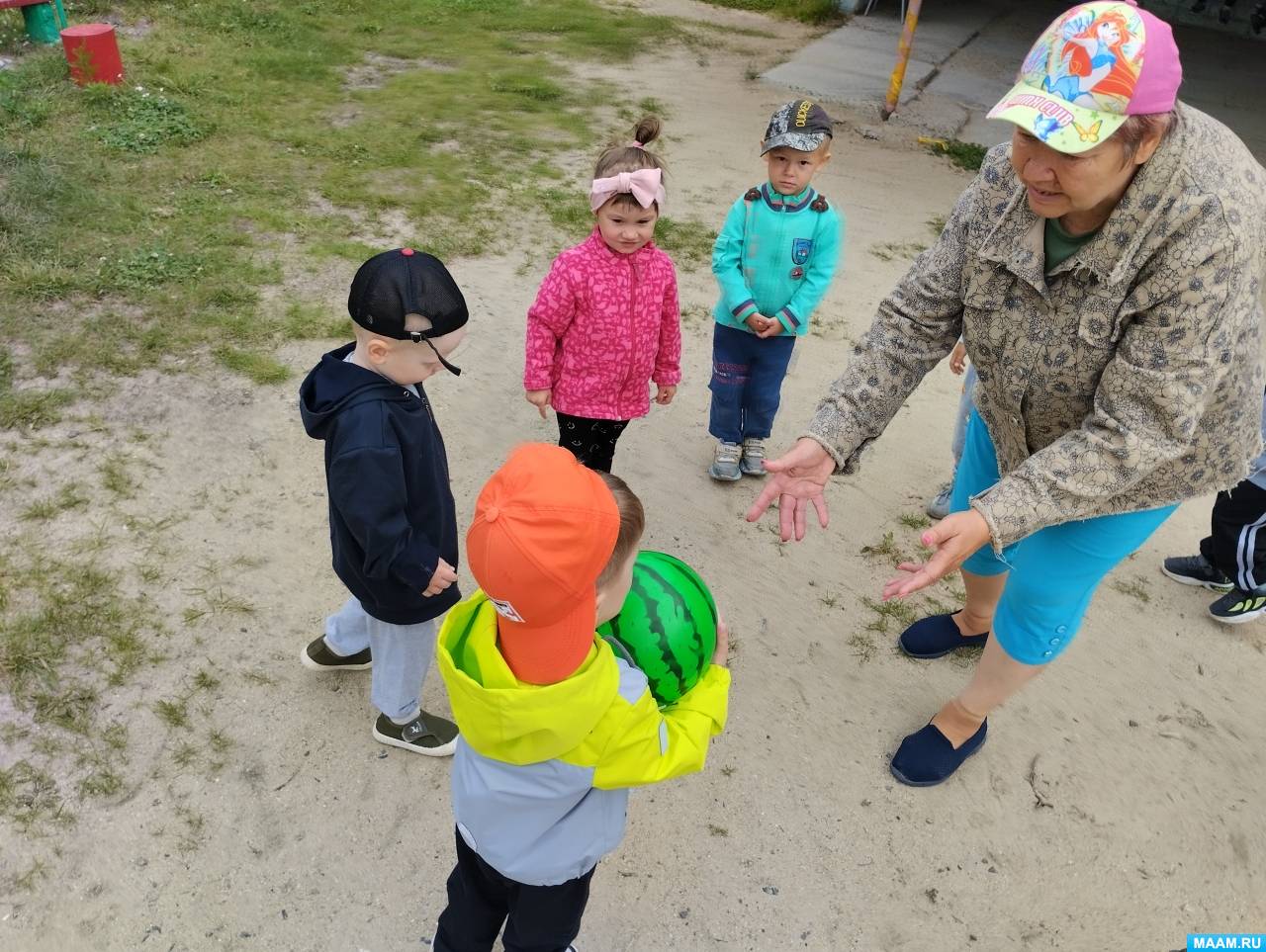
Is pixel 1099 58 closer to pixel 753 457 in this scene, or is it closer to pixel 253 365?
pixel 753 457

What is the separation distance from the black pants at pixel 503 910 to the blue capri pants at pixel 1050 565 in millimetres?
1461

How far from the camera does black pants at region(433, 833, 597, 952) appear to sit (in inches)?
82.9

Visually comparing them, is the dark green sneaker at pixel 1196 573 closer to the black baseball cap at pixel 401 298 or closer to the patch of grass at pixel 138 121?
the black baseball cap at pixel 401 298

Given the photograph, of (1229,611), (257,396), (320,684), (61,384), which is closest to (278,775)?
(320,684)

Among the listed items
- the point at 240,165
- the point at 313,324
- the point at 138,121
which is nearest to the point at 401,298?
the point at 313,324

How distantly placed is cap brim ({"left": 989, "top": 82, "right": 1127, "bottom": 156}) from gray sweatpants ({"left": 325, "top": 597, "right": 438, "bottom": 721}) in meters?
2.02

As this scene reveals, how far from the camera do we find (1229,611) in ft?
12.8

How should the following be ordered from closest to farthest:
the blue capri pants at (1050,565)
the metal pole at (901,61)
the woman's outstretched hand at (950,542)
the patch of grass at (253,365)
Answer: the woman's outstretched hand at (950,542) → the blue capri pants at (1050,565) → the patch of grass at (253,365) → the metal pole at (901,61)

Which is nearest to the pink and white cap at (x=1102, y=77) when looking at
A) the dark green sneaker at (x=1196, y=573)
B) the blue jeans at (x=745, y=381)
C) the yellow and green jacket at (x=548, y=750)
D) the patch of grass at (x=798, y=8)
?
the yellow and green jacket at (x=548, y=750)

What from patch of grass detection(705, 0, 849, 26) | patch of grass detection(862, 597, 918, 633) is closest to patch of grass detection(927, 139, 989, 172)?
patch of grass detection(705, 0, 849, 26)

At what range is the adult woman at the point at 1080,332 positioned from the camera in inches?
74.6

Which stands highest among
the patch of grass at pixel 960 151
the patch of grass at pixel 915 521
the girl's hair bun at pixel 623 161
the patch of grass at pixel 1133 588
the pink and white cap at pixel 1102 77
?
the pink and white cap at pixel 1102 77

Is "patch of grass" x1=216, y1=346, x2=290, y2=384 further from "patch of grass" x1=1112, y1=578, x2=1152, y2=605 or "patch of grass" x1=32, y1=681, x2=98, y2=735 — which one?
"patch of grass" x1=1112, y1=578, x2=1152, y2=605

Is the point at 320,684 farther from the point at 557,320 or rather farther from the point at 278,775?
the point at 557,320
